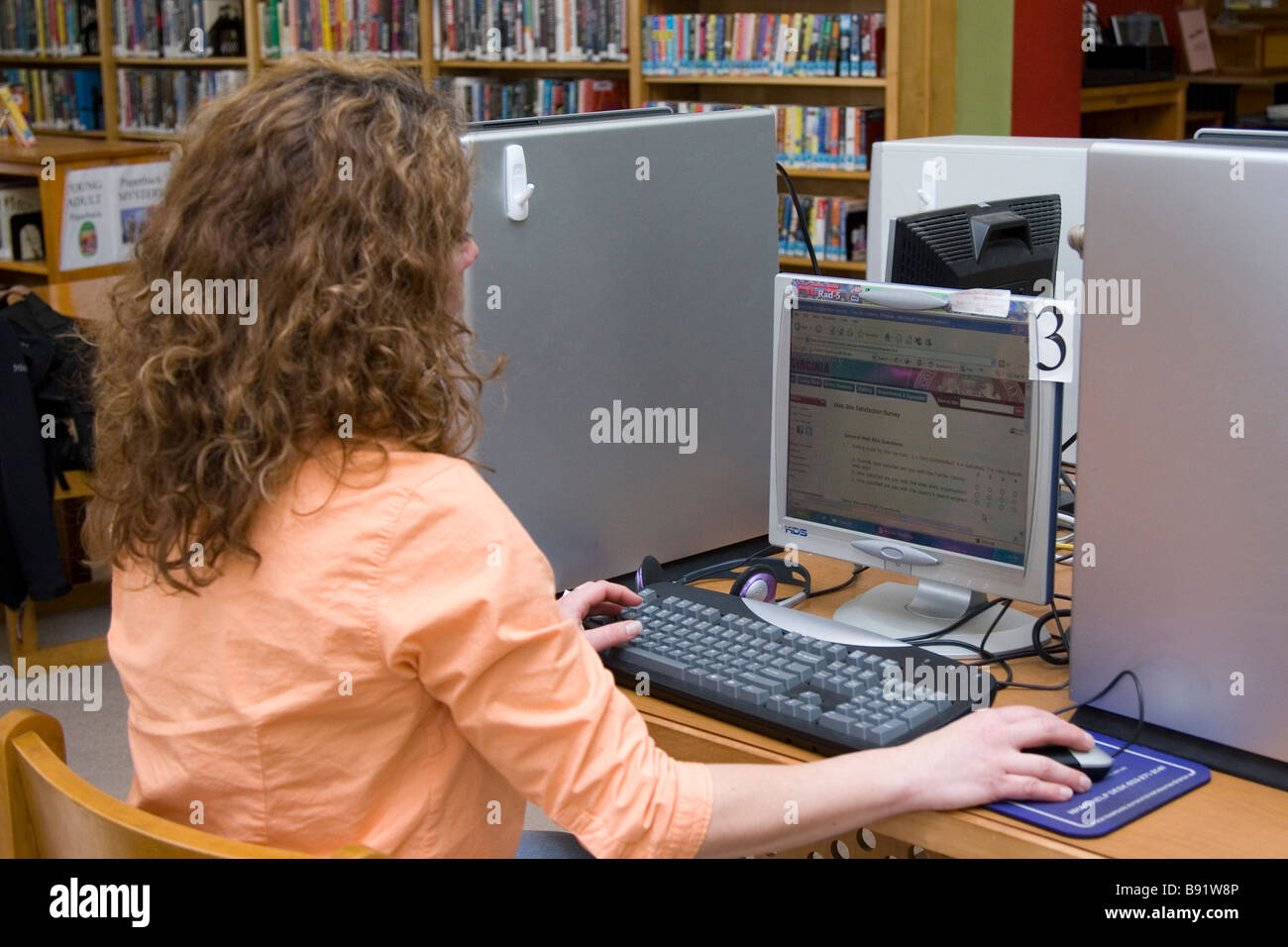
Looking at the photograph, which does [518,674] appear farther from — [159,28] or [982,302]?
[159,28]

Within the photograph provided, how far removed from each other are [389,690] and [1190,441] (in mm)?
646

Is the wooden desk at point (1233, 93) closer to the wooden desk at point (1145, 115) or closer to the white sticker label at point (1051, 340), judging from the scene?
the wooden desk at point (1145, 115)

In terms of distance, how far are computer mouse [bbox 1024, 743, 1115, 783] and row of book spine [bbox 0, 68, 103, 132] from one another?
6379 millimetres

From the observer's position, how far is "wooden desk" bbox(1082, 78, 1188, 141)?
5316 millimetres

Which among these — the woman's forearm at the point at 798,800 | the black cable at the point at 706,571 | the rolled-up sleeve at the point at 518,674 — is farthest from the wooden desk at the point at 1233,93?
the rolled-up sleeve at the point at 518,674

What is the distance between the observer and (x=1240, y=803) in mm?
1070

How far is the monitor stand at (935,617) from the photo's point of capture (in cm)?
140

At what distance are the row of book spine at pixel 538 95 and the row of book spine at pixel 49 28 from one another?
2298 millimetres

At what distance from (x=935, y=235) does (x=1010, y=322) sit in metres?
0.32

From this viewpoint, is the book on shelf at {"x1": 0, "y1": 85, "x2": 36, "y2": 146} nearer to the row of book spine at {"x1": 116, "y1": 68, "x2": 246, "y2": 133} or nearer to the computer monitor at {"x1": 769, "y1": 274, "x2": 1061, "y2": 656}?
the row of book spine at {"x1": 116, "y1": 68, "x2": 246, "y2": 133}

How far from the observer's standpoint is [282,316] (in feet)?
3.16

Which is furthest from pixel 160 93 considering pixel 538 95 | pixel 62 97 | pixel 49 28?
pixel 538 95

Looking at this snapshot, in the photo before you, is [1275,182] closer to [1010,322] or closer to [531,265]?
[1010,322]
